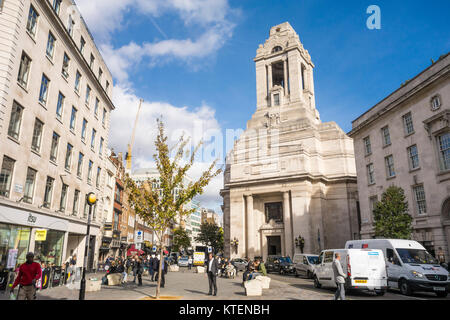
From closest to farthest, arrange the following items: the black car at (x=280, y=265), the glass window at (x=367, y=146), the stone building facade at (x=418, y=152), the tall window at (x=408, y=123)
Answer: the stone building facade at (x=418, y=152) < the tall window at (x=408, y=123) < the black car at (x=280, y=265) < the glass window at (x=367, y=146)

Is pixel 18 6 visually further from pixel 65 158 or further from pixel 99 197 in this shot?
pixel 99 197

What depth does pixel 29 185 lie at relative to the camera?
19156 millimetres

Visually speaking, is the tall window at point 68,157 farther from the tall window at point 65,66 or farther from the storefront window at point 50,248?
the tall window at point 65,66

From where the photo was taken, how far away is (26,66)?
18672mm

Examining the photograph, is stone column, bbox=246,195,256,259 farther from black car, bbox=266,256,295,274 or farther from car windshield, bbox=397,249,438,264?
car windshield, bbox=397,249,438,264

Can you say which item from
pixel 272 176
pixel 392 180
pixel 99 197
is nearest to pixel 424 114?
pixel 392 180

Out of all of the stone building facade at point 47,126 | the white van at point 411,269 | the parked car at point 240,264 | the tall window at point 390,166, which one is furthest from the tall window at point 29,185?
the tall window at point 390,166

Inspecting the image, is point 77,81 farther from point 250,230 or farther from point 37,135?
point 250,230

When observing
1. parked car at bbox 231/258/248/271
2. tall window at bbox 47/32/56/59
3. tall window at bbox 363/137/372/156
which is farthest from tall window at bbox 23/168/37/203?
tall window at bbox 363/137/372/156

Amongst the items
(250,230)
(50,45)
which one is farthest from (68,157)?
(250,230)

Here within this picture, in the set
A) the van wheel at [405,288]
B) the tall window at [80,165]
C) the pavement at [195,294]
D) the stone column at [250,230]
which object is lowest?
the pavement at [195,294]

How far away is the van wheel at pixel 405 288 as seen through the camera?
15626 millimetres

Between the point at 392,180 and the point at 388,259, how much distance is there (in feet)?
43.4

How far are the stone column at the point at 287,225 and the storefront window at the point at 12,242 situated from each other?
33086 mm
